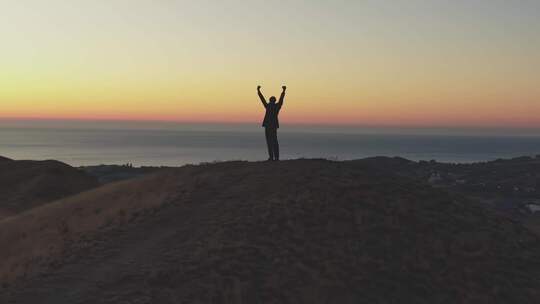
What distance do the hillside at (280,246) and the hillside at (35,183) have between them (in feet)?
60.3

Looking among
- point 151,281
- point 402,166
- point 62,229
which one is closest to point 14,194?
point 62,229

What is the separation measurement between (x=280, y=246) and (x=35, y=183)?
31636 millimetres

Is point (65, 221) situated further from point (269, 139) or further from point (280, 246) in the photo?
point (280, 246)

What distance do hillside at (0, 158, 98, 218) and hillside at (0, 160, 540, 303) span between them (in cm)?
1839

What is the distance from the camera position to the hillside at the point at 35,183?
35875 mm

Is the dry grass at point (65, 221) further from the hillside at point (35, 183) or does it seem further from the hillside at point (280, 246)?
the hillside at point (35, 183)

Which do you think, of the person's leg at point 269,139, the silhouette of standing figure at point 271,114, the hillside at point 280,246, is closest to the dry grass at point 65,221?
the hillside at point 280,246

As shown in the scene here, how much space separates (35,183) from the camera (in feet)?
127

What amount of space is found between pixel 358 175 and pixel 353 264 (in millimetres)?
6082

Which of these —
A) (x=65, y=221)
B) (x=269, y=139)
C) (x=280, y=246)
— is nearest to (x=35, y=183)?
(x=65, y=221)

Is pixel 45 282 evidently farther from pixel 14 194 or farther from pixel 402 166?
pixel 402 166

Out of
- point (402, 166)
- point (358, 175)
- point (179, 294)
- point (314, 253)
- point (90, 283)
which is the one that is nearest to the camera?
point (179, 294)

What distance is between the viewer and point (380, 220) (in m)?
14.9

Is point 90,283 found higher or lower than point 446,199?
lower
